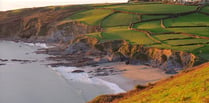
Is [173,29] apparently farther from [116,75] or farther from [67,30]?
[67,30]

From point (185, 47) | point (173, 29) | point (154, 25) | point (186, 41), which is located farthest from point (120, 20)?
point (185, 47)

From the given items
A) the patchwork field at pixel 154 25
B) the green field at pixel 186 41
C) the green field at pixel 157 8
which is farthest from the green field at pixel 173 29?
the green field at pixel 157 8

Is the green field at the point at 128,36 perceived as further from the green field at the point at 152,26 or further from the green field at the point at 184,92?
the green field at the point at 184,92

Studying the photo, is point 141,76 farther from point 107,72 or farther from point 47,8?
point 47,8

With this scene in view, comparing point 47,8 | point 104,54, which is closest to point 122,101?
point 104,54

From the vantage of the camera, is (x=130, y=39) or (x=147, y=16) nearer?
(x=130, y=39)

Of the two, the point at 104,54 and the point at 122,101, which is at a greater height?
the point at 122,101
